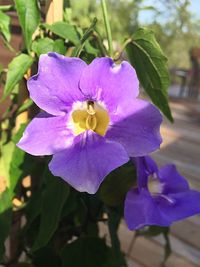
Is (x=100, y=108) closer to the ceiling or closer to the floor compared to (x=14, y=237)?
closer to the ceiling

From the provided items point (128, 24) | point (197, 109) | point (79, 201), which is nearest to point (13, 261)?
point (79, 201)

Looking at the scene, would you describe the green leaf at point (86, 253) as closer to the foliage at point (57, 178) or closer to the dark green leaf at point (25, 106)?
the foliage at point (57, 178)

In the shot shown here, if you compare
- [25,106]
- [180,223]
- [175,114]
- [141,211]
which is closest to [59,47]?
[25,106]

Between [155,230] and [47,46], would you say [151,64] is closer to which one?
[47,46]

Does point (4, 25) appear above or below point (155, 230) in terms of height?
above

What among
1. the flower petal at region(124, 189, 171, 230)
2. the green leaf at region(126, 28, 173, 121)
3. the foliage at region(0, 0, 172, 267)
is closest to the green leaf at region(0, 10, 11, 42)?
the foliage at region(0, 0, 172, 267)

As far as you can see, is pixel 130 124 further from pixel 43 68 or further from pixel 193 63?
pixel 193 63

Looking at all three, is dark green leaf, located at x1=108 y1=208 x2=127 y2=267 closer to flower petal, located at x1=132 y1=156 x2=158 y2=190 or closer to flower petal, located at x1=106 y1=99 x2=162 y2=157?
flower petal, located at x1=132 y1=156 x2=158 y2=190
